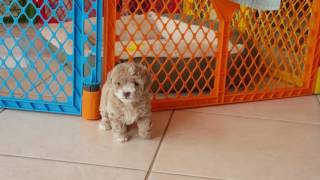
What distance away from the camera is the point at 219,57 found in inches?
65.4

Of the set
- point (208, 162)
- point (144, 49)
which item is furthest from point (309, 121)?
point (144, 49)

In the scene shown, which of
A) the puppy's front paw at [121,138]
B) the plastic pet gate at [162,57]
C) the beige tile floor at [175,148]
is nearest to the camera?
the beige tile floor at [175,148]

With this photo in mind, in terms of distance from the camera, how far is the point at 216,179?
1.18m

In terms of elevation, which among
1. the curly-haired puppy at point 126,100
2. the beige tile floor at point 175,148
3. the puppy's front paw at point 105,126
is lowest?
the beige tile floor at point 175,148

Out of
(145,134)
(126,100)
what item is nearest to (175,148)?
(145,134)

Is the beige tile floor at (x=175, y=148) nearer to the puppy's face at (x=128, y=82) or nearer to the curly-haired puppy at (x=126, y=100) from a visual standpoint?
the curly-haired puppy at (x=126, y=100)

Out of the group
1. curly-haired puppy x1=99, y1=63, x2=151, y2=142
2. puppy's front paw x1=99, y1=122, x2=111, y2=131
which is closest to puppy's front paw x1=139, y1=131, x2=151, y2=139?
curly-haired puppy x1=99, y1=63, x2=151, y2=142

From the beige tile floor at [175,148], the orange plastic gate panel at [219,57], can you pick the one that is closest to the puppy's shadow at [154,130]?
the beige tile floor at [175,148]

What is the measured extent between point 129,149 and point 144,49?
547mm

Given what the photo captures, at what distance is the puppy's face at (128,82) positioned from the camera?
127 centimetres

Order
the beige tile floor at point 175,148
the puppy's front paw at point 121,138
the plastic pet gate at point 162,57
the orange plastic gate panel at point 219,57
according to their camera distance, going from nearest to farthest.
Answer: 1. the beige tile floor at point 175,148
2. the puppy's front paw at point 121,138
3. the plastic pet gate at point 162,57
4. the orange plastic gate panel at point 219,57

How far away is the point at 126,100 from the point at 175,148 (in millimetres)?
214

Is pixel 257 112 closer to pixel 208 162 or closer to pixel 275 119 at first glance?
pixel 275 119

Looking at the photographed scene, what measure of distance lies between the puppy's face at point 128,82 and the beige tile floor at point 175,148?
0.17 metres
